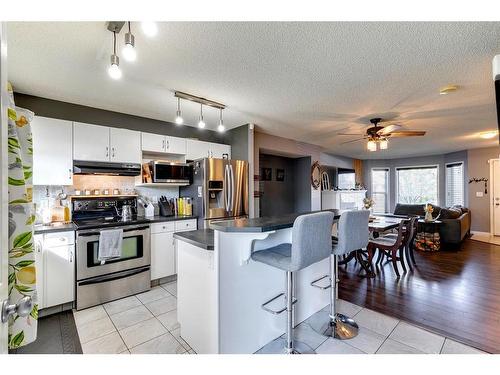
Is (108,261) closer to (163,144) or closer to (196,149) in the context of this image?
(163,144)

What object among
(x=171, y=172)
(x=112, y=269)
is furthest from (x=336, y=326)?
(x=171, y=172)

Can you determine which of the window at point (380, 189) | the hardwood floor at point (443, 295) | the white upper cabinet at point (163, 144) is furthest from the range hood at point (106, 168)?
the window at point (380, 189)

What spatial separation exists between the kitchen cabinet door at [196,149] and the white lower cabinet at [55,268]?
1926 mm

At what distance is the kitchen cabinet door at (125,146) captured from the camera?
3.17 m

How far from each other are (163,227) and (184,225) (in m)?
0.31

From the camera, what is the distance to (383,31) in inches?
65.4

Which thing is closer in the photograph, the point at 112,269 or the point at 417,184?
the point at 112,269

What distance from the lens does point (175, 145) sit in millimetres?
3736

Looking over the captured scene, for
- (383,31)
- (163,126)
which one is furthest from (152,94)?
(383,31)

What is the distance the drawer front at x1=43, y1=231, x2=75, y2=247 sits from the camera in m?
2.44

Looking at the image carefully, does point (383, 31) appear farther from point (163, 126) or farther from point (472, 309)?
point (163, 126)

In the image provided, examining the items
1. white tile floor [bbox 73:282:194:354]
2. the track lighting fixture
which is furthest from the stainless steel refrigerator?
the track lighting fixture

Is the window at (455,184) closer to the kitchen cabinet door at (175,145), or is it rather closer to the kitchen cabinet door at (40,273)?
the kitchen cabinet door at (175,145)
